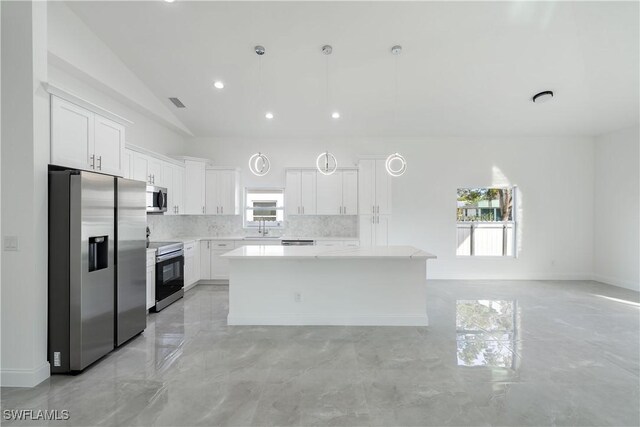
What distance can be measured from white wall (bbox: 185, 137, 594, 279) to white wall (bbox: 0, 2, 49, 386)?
4.97m

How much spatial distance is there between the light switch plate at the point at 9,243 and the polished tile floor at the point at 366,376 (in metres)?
1.18

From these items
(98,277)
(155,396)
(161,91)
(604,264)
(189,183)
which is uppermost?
(161,91)

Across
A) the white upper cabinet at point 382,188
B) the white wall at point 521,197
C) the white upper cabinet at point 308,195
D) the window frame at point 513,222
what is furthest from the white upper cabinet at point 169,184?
the window frame at point 513,222

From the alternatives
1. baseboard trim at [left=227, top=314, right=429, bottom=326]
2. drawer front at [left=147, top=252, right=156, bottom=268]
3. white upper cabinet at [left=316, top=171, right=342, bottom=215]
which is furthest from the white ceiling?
baseboard trim at [left=227, top=314, right=429, bottom=326]

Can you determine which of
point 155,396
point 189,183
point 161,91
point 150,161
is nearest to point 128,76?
point 161,91

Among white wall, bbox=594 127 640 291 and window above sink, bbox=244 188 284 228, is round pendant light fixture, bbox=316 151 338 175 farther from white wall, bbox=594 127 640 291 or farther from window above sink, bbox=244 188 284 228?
white wall, bbox=594 127 640 291

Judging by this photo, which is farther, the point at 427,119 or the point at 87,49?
the point at 427,119

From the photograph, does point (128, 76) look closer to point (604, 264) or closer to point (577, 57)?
point (577, 57)

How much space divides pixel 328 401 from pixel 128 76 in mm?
5188

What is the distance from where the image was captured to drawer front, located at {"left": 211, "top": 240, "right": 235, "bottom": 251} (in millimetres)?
5863

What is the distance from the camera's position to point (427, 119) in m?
5.73

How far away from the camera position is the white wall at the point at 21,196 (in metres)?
2.47

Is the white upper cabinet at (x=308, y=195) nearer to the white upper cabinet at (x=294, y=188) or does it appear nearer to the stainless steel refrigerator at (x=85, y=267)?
the white upper cabinet at (x=294, y=188)

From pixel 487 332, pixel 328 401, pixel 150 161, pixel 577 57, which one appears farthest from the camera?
pixel 150 161
